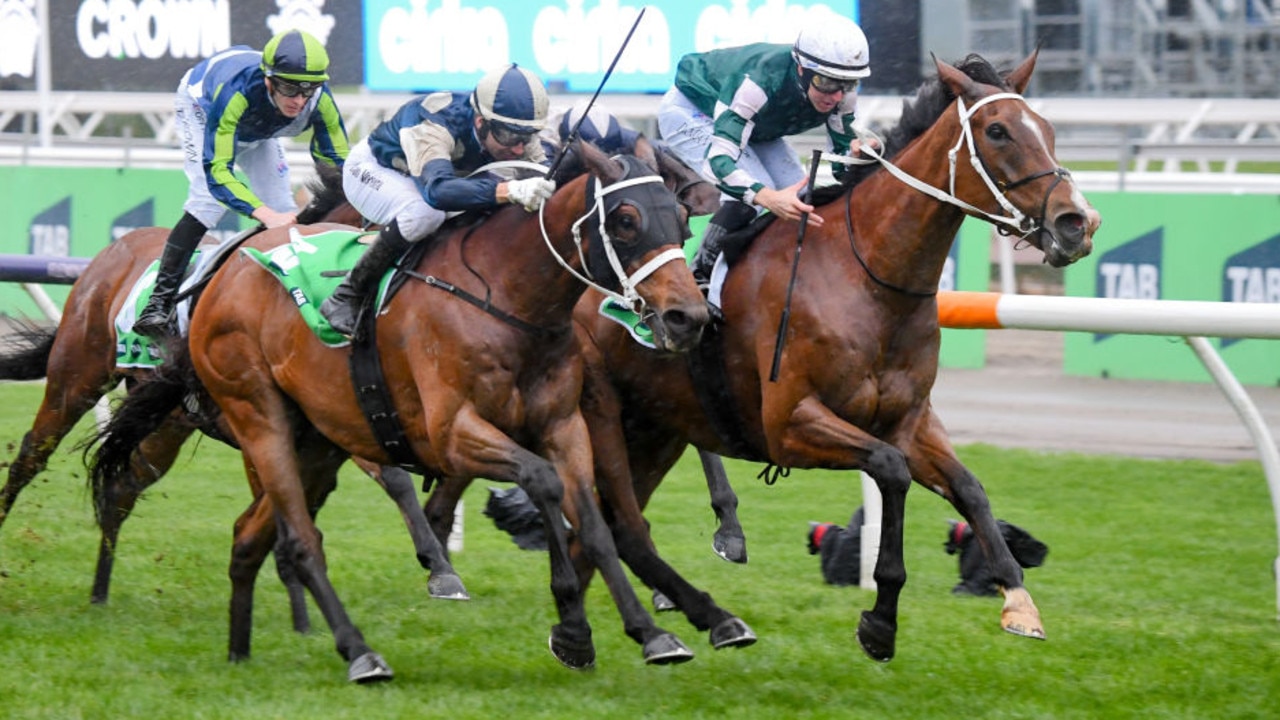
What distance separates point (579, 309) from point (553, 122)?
66 centimetres

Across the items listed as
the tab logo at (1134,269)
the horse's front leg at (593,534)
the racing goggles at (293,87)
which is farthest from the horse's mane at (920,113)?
the tab logo at (1134,269)

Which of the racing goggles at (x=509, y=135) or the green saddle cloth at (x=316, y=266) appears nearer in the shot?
the racing goggles at (x=509, y=135)

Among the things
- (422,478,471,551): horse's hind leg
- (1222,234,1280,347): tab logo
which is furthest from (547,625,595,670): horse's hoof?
(1222,234,1280,347): tab logo

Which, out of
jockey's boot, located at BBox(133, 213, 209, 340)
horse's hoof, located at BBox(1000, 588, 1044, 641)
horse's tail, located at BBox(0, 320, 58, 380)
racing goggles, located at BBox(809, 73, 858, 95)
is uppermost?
racing goggles, located at BBox(809, 73, 858, 95)

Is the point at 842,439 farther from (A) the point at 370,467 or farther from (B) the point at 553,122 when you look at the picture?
(A) the point at 370,467

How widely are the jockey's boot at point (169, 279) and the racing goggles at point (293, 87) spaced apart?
61 centimetres

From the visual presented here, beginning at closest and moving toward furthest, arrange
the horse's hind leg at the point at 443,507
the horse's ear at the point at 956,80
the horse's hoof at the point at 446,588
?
the horse's ear at the point at 956,80 → the horse's hoof at the point at 446,588 → the horse's hind leg at the point at 443,507

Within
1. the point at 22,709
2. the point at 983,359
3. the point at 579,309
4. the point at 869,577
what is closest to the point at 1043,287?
the point at 983,359

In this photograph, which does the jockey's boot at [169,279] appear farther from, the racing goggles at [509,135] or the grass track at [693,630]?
the racing goggles at [509,135]

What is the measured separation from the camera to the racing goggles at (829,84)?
533 centimetres

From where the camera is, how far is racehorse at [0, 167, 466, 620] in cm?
624

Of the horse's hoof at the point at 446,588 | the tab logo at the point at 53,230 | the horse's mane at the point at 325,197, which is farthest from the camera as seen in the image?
the tab logo at the point at 53,230

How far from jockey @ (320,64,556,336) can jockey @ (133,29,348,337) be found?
519mm

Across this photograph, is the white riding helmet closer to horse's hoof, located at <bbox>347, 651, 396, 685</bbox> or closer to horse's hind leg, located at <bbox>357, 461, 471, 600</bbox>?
horse's hind leg, located at <bbox>357, 461, 471, 600</bbox>
